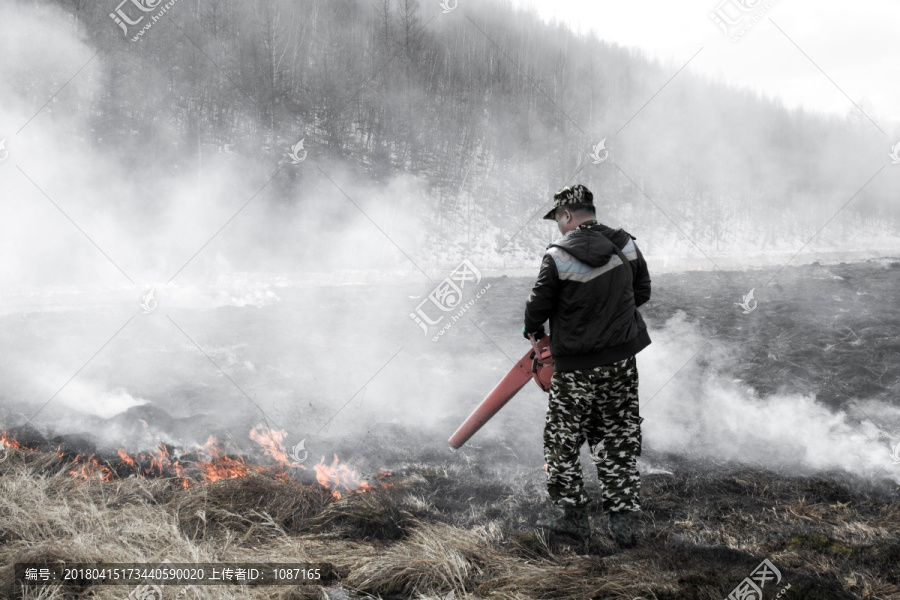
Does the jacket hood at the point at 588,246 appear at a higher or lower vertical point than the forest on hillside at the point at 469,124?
lower

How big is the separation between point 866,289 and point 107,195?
1061 inches

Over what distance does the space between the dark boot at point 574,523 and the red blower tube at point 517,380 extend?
76 cm

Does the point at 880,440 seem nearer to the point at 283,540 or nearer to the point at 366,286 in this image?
the point at 283,540

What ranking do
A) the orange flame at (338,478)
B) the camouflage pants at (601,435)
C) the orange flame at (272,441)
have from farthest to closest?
the orange flame at (272,441) < the orange flame at (338,478) < the camouflage pants at (601,435)

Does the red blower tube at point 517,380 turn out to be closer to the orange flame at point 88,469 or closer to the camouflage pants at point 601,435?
the camouflage pants at point 601,435

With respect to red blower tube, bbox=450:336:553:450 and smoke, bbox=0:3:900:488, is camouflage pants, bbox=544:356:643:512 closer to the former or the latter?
red blower tube, bbox=450:336:553:450

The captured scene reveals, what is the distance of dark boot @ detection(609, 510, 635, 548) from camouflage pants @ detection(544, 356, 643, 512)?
4cm

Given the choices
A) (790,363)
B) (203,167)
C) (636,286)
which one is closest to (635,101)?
(203,167)

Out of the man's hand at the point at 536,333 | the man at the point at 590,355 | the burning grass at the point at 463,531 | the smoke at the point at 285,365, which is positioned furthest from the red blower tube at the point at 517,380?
the smoke at the point at 285,365

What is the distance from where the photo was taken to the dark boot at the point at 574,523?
3189 mm

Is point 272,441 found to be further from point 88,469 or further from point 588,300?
point 588,300

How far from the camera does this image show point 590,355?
10.2ft

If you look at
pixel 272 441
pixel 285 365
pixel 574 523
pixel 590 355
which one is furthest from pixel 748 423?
pixel 285 365

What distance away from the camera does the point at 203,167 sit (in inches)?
1097
